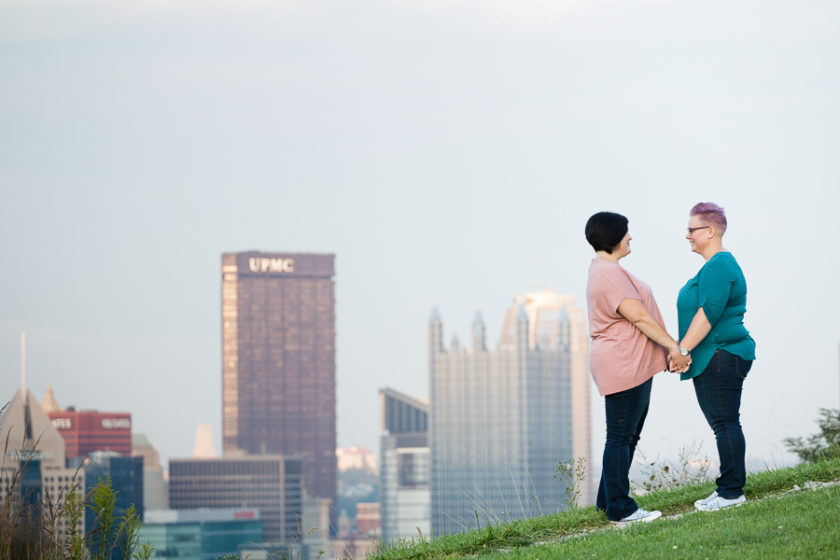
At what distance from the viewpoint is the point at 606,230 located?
7699 mm

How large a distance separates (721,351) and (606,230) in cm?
96

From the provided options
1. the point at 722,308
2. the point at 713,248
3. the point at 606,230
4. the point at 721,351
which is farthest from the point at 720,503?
the point at 606,230

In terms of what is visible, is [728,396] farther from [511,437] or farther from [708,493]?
[511,437]

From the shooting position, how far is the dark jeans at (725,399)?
7547 mm

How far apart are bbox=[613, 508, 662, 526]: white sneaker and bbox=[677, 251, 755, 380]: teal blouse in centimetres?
84

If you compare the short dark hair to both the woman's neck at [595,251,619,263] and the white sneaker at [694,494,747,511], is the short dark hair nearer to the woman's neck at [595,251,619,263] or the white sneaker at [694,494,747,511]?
the woman's neck at [595,251,619,263]

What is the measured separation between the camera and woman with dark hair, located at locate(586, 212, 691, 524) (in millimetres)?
7504

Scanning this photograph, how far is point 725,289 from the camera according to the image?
752 cm

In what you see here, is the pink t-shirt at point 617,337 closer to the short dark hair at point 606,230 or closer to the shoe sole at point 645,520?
the short dark hair at point 606,230

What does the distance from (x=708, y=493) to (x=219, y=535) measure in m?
169

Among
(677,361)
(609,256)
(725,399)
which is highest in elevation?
(609,256)

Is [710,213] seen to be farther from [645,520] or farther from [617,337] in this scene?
[645,520]

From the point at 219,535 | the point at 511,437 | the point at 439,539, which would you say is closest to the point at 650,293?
the point at 439,539

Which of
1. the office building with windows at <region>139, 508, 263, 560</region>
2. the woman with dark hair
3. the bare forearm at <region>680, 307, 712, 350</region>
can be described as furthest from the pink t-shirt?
the office building with windows at <region>139, 508, 263, 560</region>
